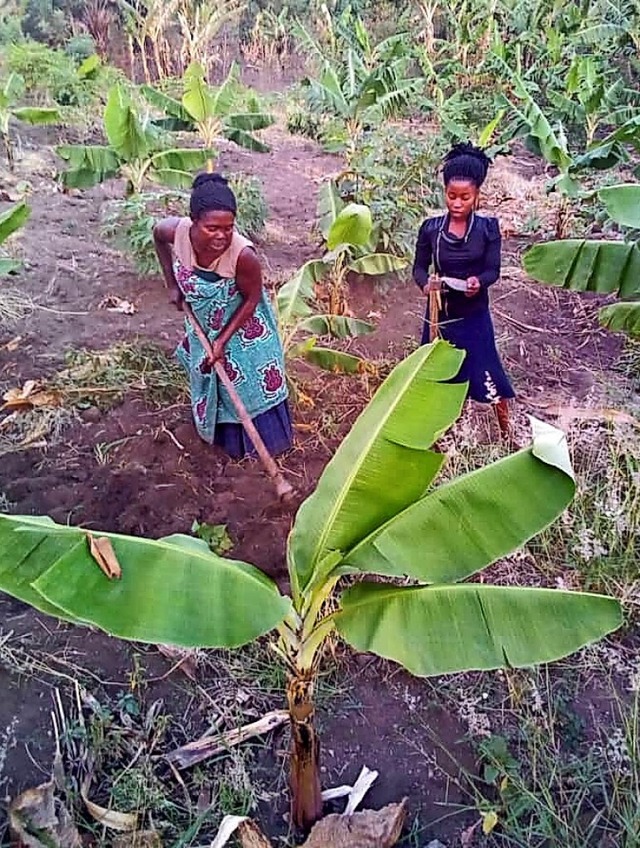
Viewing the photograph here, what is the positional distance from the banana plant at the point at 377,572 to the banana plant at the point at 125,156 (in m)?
3.70

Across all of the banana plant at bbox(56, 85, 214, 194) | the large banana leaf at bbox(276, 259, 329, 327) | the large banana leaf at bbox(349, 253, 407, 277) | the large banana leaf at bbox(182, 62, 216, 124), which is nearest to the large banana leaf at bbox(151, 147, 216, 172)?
the banana plant at bbox(56, 85, 214, 194)

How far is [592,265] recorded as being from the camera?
3.41 meters

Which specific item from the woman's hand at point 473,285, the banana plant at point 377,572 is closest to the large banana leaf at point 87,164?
the woman's hand at point 473,285

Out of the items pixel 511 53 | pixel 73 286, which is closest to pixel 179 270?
pixel 73 286

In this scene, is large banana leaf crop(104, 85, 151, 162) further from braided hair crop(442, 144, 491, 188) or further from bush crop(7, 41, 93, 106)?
bush crop(7, 41, 93, 106)

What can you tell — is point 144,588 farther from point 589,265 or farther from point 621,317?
point 621,317

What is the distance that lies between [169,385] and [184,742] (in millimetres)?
2143

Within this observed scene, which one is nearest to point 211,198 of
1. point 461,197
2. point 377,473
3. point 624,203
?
point 461,197

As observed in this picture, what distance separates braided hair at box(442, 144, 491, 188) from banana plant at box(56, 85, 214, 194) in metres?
2.69

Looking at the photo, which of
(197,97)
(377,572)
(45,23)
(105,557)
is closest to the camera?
(105,557)

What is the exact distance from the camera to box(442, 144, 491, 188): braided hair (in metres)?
2.91

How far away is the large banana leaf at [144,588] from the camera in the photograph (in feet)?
4.93

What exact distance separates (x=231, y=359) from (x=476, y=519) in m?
1.64

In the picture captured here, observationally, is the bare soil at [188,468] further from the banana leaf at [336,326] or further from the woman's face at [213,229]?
the woman's face at [213,229]
